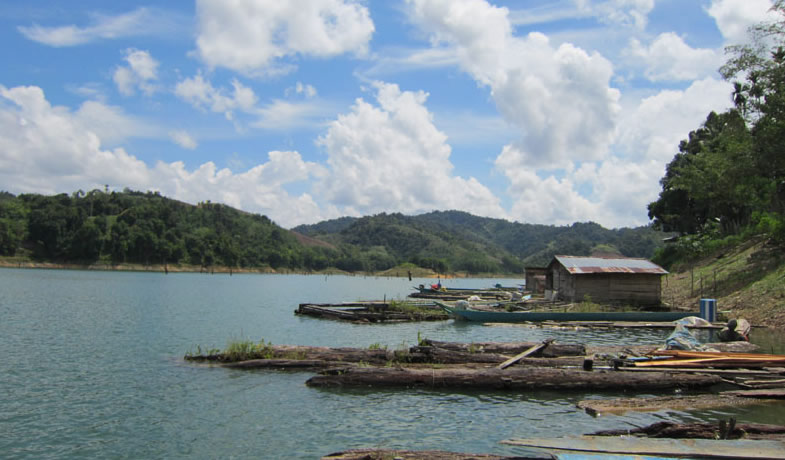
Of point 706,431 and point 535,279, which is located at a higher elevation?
point 535,279

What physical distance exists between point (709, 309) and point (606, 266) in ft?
31.5

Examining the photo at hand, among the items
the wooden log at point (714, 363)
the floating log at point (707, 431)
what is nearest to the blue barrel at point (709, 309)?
the wooden log at point (714, 363)

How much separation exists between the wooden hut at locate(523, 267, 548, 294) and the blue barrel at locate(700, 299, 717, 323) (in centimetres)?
2462

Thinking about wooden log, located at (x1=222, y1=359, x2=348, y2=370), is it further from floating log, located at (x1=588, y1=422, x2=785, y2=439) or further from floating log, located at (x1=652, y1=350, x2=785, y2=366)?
floating log, located at (x1=652, y1=350, x2=785, y2=366)

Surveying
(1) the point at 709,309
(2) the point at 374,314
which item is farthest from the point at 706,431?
(2) the point at 374,314

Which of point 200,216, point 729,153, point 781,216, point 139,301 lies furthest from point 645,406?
point 200,216

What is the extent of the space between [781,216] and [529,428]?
105ft

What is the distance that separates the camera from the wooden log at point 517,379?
1400 cm

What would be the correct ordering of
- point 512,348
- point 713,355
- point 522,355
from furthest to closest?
point 512,348, point 522,355, point 713,355

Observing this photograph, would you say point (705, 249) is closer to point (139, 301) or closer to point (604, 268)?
point (604, 268)

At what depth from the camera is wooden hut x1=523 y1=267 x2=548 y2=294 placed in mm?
50688

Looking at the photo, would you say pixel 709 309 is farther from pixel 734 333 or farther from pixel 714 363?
pixel 714 363

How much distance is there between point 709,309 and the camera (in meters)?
24.4

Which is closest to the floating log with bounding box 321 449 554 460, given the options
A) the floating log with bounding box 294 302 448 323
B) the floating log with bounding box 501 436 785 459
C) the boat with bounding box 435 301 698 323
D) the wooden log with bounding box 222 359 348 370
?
the floating log with bounding box 501 436 785 459
